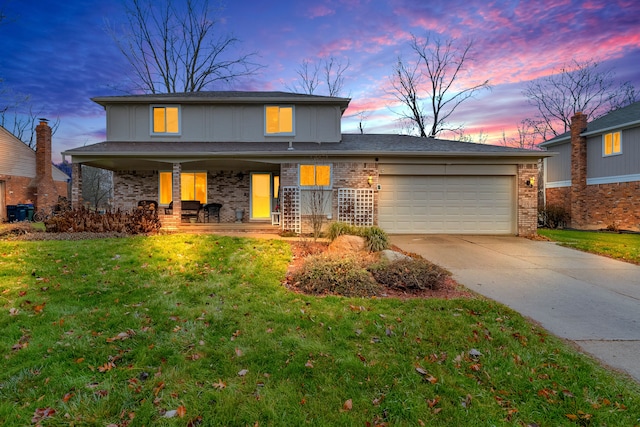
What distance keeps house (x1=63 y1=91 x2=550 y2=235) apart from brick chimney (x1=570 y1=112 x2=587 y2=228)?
23.8 ft

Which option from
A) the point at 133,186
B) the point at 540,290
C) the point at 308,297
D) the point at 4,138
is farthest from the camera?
the point at 4,138

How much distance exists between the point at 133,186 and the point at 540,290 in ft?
48.3

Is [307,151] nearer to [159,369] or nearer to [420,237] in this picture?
[420,237]

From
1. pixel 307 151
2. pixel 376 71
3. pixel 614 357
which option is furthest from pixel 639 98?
pixel 614 357

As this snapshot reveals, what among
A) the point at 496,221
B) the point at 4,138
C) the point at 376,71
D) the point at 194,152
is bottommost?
the point at 496,221

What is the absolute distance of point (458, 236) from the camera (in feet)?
37.2

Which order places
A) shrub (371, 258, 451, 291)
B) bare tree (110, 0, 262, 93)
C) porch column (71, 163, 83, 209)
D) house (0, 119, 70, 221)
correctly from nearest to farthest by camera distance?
shrub (371, 258, 451, 291)
porch column (71, 163, 83, 209)
house (0, 119, 70, 221)
bare tree (110, 0, 262, 93)

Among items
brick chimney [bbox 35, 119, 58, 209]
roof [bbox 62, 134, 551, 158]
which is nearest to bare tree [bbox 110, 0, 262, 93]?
brick chimney [bbox 35, 119, 58, 209]

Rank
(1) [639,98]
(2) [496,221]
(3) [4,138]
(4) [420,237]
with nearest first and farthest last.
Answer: (4) [420,237]
(2) [496,221]
(3) [4,138]
(1) [639,98]

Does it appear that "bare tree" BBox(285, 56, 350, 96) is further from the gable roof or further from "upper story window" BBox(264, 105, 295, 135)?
the gable roof

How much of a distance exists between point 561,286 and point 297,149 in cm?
870

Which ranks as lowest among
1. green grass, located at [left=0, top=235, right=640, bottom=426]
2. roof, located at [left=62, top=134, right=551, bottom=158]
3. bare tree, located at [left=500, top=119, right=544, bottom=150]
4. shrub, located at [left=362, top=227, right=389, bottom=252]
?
green grass, located at [left=0, top=235, right=640, bottom=426]

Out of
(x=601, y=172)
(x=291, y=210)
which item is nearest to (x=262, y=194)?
(x=291, y=210)

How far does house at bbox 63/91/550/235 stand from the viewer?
11477 mm
